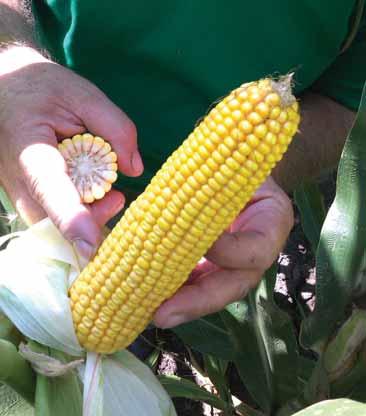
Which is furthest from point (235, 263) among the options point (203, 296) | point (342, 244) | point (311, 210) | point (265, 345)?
point (311, 210)

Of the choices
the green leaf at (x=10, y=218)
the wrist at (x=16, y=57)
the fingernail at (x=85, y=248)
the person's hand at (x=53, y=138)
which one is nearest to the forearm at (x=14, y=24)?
the wrist at (x=16, y=57)

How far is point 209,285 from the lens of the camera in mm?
854

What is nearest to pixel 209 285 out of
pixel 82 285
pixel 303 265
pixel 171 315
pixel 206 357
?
pixel 171 315

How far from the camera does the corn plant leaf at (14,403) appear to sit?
30.8 inches

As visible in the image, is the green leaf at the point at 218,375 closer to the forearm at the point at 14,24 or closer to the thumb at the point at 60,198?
the thumb at the point at 60,198

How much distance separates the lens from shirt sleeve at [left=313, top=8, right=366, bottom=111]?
4.08 feet

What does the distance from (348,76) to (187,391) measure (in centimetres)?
86

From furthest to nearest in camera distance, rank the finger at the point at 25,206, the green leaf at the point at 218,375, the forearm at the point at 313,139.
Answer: the green leaf at the point at 218,375 < the forearm at the point at 313,139 < the finger at the point at 25,206

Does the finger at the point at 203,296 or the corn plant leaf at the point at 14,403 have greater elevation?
the finger at the point at 203,296

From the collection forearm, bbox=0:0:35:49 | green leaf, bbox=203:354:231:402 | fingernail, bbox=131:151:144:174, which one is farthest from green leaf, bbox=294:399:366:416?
Answer: forearm, bbox=0:0:35:49

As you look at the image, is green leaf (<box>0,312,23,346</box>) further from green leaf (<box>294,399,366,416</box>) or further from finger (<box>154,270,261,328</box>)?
green leaf (<box>294,399,366,416</box>)

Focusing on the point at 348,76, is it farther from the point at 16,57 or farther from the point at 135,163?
the point at 16,57

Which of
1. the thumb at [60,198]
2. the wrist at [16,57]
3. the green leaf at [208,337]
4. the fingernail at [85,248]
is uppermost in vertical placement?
the wrist at [16,57]

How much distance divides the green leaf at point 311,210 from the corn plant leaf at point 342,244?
421mm
